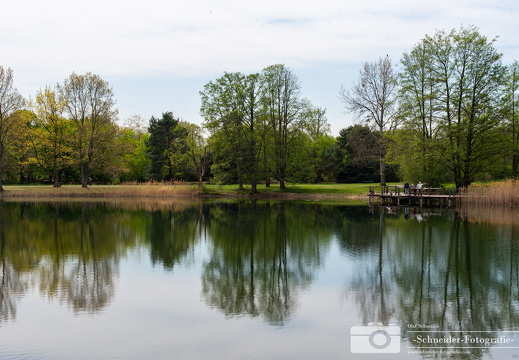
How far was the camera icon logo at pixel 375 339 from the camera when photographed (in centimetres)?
832

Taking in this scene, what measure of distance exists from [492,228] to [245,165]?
93.7 ft

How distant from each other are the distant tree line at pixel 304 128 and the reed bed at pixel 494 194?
13.2 ft

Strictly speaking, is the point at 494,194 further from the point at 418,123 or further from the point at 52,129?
the point at 52,129

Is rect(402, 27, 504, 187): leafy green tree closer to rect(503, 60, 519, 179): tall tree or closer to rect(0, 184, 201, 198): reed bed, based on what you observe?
rect(503, 60, 519, 179): tall tree

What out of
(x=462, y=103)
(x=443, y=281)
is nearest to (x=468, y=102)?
(x=462, y=103)

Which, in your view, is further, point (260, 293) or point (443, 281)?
point (443, 281)

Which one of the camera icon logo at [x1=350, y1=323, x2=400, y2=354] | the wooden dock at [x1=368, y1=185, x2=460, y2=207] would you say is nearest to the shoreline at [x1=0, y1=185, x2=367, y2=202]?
the wooden dock at [x1=368, y1=185, x2=460, y2=207]

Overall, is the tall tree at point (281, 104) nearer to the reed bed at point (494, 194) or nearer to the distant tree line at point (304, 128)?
the distant tree line at point (304, 128)

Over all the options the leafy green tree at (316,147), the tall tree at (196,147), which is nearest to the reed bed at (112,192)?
the tall tree at (196,147)

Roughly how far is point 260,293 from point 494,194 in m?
26.0

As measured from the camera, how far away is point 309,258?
1620 centimetres

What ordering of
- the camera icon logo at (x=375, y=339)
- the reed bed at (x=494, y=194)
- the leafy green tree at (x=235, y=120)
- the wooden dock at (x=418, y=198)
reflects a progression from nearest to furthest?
the camera icon logo at (x=375, y=339) → the reed bed at (x=494, y=194) → the wooden dock at (x=418, y=198) → the leafy green tree at (x=235, y=120)

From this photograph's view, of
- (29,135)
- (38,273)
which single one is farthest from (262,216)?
(29,135)

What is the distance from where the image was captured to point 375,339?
28.7ft
